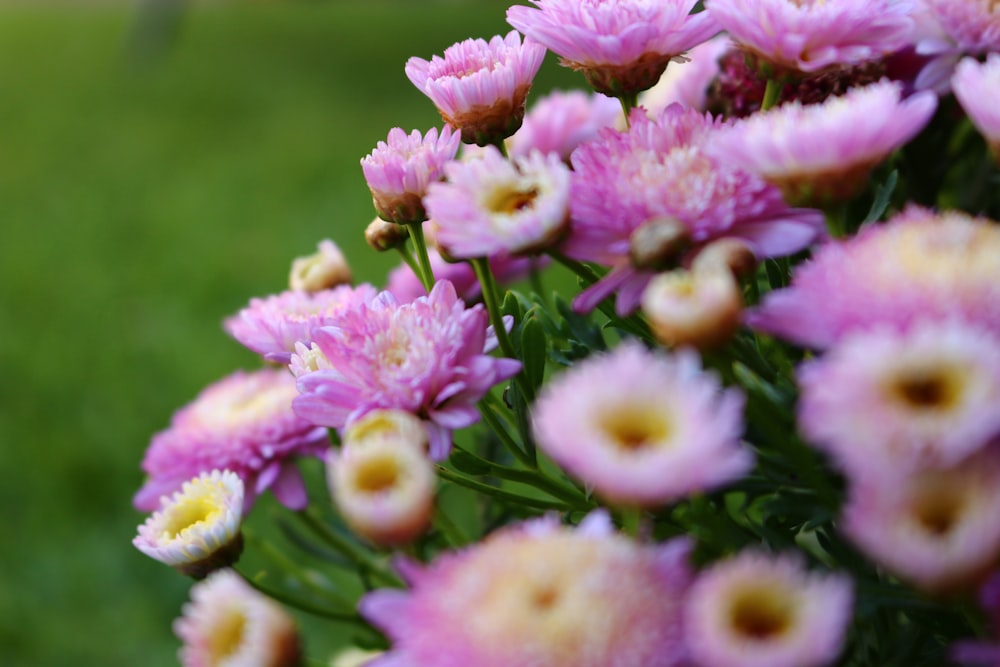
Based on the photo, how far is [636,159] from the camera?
1.13ft

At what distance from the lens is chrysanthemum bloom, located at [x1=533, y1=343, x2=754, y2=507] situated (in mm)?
234

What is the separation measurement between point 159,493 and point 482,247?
309 millimetres

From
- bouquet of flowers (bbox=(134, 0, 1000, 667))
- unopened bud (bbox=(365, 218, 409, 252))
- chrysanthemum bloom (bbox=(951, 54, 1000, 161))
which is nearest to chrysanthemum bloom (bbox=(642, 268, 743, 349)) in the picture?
bouquet of flowers (bbox=(134, 0, 1000, 667))

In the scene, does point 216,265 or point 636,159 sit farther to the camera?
point 216,265

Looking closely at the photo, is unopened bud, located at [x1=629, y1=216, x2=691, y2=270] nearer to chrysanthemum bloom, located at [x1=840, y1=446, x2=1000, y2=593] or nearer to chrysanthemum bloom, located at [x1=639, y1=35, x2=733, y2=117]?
chrysanthemum bloom, located at [x1=840, y1=446, x2=1000, y2=593]

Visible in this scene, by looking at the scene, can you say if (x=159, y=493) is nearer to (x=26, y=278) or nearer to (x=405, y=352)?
(x=405, y=352)

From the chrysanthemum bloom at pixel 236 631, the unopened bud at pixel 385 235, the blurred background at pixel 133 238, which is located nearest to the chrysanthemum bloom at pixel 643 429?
the chrysanthemum bloom at pixel 236 631

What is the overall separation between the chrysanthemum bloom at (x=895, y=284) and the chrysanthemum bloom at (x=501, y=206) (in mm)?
65

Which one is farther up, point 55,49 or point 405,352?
point 405,352

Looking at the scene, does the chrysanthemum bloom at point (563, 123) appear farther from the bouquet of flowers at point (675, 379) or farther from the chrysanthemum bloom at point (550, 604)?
the chrysanthemum bloom at point (550, 604)

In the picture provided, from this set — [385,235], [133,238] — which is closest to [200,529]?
[385,235]

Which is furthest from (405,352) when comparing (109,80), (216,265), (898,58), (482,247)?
(109,80)

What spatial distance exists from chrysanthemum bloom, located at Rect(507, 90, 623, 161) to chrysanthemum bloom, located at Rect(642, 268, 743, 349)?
302mm

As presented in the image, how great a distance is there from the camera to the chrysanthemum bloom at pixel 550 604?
243 mm
